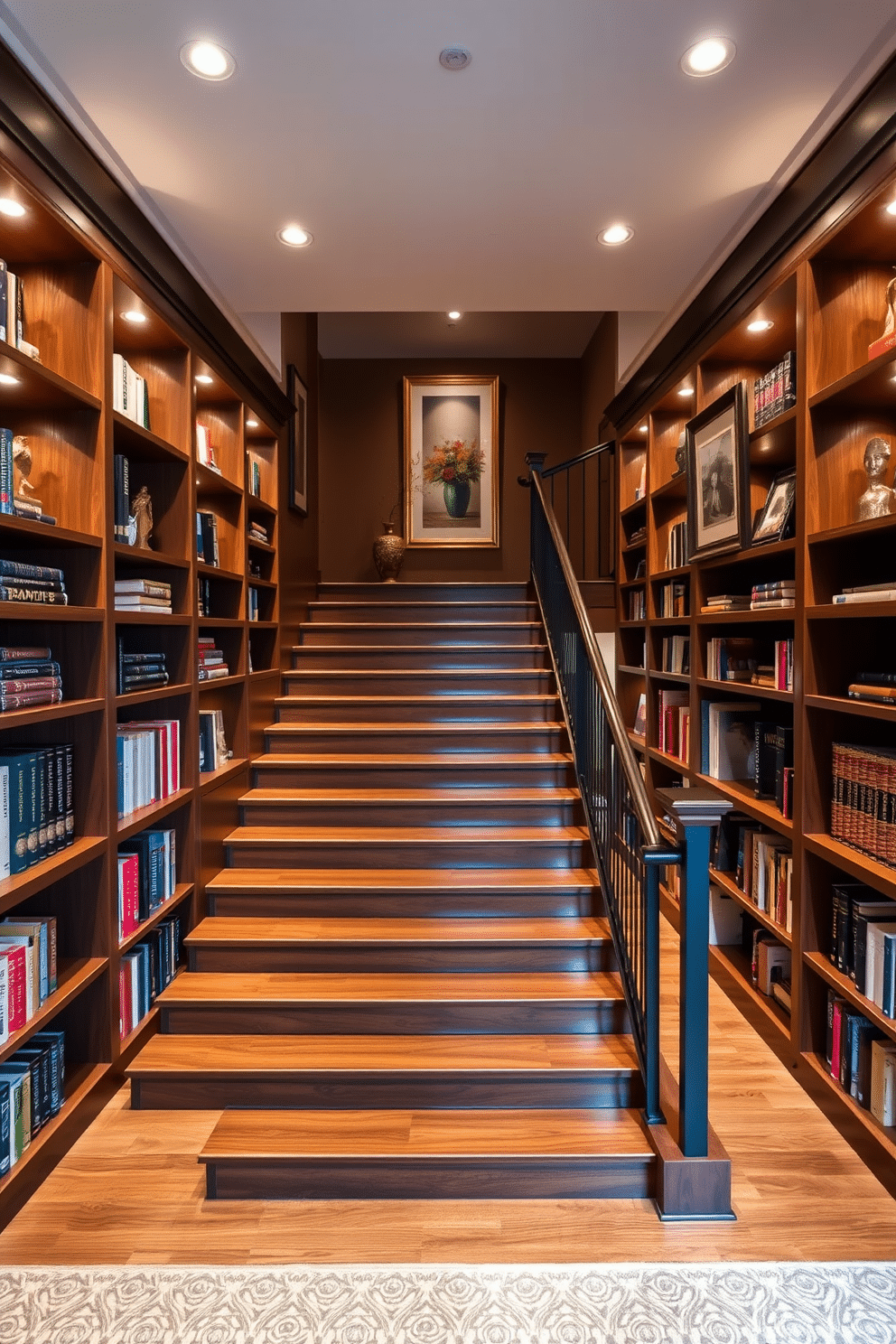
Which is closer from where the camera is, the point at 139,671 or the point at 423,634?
the point at 139,671

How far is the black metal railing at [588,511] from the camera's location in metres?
5.73

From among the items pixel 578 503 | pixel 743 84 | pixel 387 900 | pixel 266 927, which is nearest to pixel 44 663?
pixel 266 927

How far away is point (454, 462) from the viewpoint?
22.6ft

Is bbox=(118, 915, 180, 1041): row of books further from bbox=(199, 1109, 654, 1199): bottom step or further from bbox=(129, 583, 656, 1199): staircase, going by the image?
bbox=(199, 1109, 654, 1199): bottom step

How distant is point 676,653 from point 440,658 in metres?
1.32

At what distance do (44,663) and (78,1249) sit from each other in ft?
4.71

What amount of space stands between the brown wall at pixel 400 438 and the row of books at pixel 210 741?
369cm

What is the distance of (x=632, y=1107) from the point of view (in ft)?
7.55

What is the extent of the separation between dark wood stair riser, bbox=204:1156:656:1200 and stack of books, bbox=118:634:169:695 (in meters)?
1.47

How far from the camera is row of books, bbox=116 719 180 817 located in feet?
8.82

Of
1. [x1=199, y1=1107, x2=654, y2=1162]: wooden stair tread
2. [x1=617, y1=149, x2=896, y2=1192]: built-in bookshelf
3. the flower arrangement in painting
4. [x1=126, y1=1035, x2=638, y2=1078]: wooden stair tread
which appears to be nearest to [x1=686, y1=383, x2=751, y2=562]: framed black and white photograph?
[x1=617, y1=149, x2=896, y2=1192]: built-in bookshelf

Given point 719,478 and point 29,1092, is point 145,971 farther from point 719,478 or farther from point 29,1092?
point 719,478

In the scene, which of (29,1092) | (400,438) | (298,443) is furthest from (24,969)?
(400,438)

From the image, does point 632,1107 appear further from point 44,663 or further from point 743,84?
point 743,84
